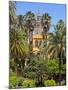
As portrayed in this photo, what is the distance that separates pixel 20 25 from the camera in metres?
2.03

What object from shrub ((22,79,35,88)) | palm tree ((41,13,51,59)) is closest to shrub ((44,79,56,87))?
shrub ((22,79,35,88))

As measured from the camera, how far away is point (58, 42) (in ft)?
6.93

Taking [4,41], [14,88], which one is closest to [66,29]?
[4,41]

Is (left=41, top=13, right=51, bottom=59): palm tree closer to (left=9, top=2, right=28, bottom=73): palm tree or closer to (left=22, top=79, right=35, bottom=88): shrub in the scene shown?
(left=9, top=2, right=28, bottom=73): palm tree

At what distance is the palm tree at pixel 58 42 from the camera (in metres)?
2.10

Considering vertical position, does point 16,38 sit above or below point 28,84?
above

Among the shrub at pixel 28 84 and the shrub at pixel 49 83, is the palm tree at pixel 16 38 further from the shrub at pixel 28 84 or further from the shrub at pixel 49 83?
the shrub at pixel 49 83

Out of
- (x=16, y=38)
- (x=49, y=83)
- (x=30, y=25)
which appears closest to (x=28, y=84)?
(x=49, y=83)

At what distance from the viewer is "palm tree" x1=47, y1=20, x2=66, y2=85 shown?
82.5 inches

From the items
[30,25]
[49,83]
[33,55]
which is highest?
[30,25]

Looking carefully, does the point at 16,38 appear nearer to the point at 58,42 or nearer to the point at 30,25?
the point at 30,25

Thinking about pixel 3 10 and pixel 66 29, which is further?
pixel 66 29

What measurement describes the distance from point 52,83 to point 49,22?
55 centimetres

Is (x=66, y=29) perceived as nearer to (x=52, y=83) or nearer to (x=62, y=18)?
(x=62, y=18)
